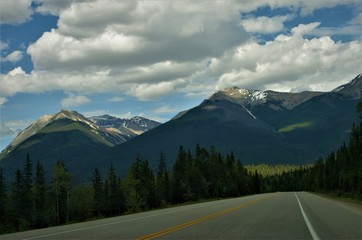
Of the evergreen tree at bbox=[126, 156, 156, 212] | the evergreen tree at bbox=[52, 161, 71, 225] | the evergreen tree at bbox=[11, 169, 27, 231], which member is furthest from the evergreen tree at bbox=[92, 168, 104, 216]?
the evergreen tree at bbox=[11, 169, 27, 231]

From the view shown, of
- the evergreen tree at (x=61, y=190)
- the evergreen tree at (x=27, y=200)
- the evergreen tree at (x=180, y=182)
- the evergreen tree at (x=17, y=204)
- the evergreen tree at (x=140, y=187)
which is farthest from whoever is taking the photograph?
the evergreen tree at (x=180, y=182)

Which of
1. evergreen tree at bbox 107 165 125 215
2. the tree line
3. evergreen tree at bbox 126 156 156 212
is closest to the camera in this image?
the tree line

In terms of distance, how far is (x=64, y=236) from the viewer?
1808 cm

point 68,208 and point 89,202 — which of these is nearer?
point 68,208

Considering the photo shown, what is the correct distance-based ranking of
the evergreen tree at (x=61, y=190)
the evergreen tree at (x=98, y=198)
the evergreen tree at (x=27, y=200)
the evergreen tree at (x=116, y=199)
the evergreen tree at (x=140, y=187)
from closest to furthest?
the evergreen tree at (x=27, y=200) < the evergreen tree at (x=61, y=190) < the evergreen tree at (x=140, y=187) < the evergreen tree at (x=116, y=199) < the evergreen tree at (x=98, y=198)

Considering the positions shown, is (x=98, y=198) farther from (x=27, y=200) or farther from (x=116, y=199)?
(x=27, y=200)

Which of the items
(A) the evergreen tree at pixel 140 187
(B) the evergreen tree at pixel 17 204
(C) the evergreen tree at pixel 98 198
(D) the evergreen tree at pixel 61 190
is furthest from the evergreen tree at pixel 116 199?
(B) the evergreen tree at pixel 17 204

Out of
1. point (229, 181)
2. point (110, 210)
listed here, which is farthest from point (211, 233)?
point (229, 181)

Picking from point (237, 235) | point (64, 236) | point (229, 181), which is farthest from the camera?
point (229, 181)

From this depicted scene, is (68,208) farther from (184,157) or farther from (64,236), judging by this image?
(64,236)

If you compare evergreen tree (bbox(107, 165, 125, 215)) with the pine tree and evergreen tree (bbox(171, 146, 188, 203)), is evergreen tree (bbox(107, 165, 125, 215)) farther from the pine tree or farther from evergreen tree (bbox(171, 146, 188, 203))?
evergreen tree (bbox(171, 146, 188, 203))

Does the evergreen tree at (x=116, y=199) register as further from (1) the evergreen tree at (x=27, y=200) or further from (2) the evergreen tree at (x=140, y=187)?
(1) the evergreen tree at (x=27, y=200)

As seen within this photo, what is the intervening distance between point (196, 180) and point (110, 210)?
2088cm

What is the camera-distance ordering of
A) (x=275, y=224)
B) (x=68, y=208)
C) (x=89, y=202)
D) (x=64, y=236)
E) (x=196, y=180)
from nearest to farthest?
(x=64, y=236), (x=275, y=224), (x=68, y=208), (x=196, y=180), (x=89, y=202)
